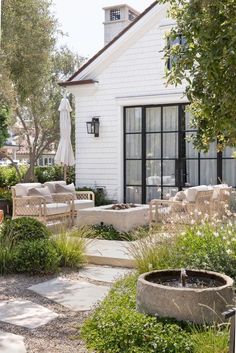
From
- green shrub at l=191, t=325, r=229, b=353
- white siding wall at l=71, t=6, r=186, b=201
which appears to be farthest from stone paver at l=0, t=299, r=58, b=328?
white siding wall at l=71, t=6, r=186, b=201

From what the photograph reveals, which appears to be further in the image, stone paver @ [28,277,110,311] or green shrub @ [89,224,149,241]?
green shrub @ [89,224,149,241]

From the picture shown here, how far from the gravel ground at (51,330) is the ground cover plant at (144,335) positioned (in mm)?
134

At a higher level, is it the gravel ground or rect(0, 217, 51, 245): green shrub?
rect(0, 217, 51, 245): green shrub

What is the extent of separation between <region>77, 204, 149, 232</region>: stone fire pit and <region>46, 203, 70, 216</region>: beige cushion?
0.64 metres

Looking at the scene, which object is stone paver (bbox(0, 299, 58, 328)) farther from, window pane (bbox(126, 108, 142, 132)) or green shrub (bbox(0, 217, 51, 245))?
window pane (bbox(126, 108, 142, 132))

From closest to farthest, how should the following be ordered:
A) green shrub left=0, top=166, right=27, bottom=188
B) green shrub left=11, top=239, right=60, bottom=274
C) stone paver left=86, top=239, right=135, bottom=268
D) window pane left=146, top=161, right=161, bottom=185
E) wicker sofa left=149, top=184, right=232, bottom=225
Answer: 1. green shrub left=11, top=239, right=60, bottom=274
2. stone paver left=86, top=239, right=135, bottom=268
3. wicker sofa left=149, top=184, right=232, bottom=225
4. window pane left=146, top=161, right=161, bottom=185
5. green shrub left=0, top=166, right=27, bottom=188

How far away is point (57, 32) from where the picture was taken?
17156 millimetres

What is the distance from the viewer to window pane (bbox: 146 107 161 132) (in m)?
12.8

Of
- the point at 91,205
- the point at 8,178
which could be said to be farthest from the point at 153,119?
the point at 8,178

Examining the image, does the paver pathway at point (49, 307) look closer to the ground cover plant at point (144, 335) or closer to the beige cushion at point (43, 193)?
the ground cover plant at point (144, 335)

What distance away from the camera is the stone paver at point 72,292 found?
16.2 feet

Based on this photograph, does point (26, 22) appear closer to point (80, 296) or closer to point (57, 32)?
point (57, 32)

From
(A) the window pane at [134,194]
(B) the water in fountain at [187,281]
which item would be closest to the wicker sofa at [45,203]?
(A) the window pane at [134,194]

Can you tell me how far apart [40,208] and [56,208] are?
20.6 inches
